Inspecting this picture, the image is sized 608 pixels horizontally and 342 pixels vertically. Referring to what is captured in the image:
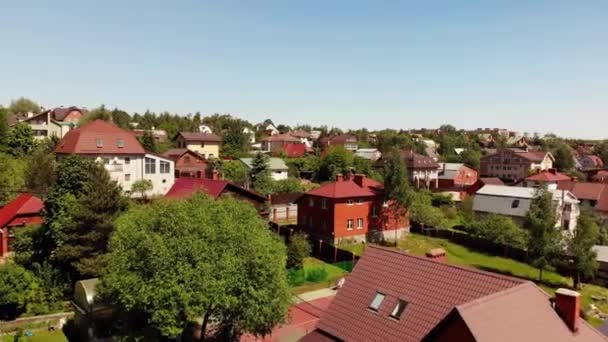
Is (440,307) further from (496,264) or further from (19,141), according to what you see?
(19,141)

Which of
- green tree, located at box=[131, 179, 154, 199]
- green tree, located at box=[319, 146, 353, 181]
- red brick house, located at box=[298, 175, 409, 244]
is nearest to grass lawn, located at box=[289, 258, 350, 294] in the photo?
red brick house, located at box=[298, 175, 409, 244]

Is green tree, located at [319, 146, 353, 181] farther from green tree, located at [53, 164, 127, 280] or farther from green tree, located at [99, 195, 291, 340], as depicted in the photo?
green tree, located at [99, 195, 291, 340]

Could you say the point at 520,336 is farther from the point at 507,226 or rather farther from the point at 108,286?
the point at 507,226

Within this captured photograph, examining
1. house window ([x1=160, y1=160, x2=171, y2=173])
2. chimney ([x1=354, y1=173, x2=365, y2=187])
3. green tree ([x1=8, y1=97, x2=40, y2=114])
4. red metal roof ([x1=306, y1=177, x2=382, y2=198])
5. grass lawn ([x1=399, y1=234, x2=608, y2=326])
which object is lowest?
grass lawn ([x1=399, y1=234, x2=608, y2=326])

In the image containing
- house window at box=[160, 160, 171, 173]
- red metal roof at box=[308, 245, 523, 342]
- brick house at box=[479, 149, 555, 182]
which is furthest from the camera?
brick house at box=[479, 149, 555, 182]

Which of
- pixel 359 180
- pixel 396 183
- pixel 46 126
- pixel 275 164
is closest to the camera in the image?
pixel 396 183

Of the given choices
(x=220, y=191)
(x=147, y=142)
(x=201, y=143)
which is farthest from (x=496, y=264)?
(x=201, y=143)

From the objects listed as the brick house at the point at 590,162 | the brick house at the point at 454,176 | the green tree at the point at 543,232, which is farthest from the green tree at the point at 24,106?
the brick house at the point at 590,162
